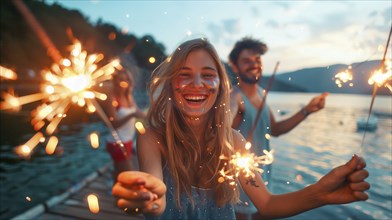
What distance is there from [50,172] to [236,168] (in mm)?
15090

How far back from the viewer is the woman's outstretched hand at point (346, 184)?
2.13 meters

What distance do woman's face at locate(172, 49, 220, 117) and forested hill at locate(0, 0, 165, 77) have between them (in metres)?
31.6

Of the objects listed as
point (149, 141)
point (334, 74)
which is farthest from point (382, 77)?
point (149, 141)

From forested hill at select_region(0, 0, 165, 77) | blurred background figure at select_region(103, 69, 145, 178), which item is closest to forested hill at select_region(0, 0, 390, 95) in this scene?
forested hill at select_region(0, 0, 165, 77)

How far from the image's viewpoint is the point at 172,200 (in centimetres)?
290

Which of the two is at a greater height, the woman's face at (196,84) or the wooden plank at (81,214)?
the woman's face at (196,84)

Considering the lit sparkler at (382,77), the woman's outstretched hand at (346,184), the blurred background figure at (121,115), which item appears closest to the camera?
the woman's outstretched hand at (346,184)

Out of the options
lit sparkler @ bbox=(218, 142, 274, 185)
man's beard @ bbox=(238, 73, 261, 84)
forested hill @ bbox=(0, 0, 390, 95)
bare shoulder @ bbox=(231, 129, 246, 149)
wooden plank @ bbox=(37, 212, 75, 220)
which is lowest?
lit sparkler @ bbox=(218, 142, 274, 185)

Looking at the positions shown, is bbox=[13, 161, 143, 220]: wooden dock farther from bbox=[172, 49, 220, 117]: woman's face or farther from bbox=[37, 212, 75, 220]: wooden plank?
bbox=[172, 49, 220, 117]: woman's face

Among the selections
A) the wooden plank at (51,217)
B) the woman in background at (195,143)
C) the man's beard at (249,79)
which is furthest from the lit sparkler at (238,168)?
the wooden plank at (51,217)

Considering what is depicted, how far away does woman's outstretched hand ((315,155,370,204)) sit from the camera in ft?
7.00

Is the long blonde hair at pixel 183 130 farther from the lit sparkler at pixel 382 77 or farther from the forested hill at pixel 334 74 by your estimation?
the lit sparkler at pixel 382 77

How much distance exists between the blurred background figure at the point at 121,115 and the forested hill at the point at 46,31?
26954 mm

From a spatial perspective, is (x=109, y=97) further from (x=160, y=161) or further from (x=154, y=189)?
(x=154, y=189)
